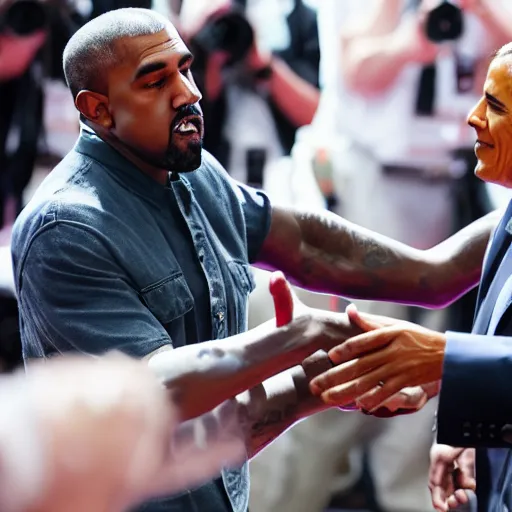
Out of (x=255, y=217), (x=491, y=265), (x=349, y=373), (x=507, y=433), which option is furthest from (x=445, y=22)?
(x=507, y=433)

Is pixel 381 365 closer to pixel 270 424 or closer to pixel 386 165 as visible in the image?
pixel 270 424

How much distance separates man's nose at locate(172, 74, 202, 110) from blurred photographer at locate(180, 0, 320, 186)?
4.12ft

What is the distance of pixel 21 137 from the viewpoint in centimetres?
310

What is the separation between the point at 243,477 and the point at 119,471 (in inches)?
50.4

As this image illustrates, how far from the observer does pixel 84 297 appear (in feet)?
5.43

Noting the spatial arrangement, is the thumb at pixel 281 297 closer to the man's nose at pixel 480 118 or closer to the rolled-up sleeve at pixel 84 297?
the rolled-up sleeve at pixel 84 297

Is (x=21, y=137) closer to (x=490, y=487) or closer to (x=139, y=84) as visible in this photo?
(x=139, y=84)

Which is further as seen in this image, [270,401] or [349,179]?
[349,179]

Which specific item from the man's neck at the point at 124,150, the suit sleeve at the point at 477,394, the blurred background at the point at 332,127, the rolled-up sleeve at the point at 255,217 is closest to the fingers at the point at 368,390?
the suit sleeve at the point at 477,394

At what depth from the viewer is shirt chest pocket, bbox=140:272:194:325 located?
171cm

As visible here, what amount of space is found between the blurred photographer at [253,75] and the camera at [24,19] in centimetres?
44

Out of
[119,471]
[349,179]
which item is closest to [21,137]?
[349,179]

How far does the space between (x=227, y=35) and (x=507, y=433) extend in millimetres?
1863

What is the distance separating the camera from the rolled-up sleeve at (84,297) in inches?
64.7
